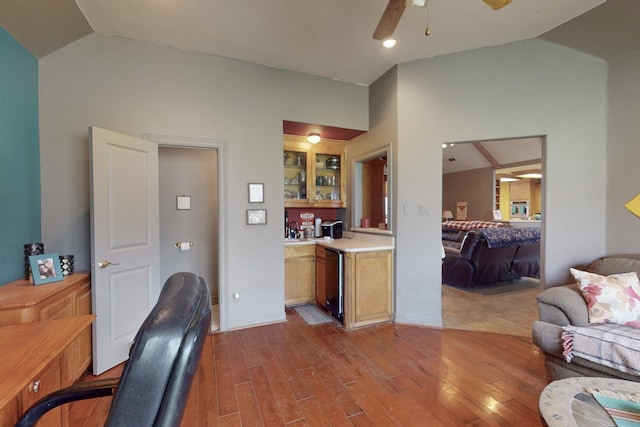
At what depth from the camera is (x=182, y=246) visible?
3.42 m

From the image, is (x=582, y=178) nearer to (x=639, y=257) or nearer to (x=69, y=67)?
(x=639, y=257)

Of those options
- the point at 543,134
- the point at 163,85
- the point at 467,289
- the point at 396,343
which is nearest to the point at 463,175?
the point at 467,289

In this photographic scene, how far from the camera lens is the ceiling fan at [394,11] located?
1.54 meters

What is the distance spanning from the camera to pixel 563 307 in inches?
79.4

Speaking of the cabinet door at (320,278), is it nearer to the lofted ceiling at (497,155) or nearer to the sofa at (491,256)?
the sofa at (491,256)

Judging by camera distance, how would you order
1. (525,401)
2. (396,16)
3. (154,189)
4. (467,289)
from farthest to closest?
(467,289) < (154,189) < (525,401) < (396,16)

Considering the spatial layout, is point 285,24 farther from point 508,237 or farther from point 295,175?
point 508,237

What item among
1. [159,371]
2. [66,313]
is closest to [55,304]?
[66,313]

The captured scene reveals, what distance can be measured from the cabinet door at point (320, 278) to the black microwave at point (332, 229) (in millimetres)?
500

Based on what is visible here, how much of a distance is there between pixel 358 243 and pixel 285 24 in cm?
247

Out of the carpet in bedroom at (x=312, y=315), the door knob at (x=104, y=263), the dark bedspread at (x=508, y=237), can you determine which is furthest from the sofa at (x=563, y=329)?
the door knob at (x=104, y=263)

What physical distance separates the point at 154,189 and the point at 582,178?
13.8ft

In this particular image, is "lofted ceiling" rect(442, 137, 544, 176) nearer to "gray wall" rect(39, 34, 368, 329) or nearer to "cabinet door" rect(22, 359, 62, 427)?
"gray wall" rect(39, 34, 368, 329)

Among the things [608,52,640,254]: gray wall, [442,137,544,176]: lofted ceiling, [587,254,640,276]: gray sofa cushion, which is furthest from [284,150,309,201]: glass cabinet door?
[608,52,640,254]: gray wall
